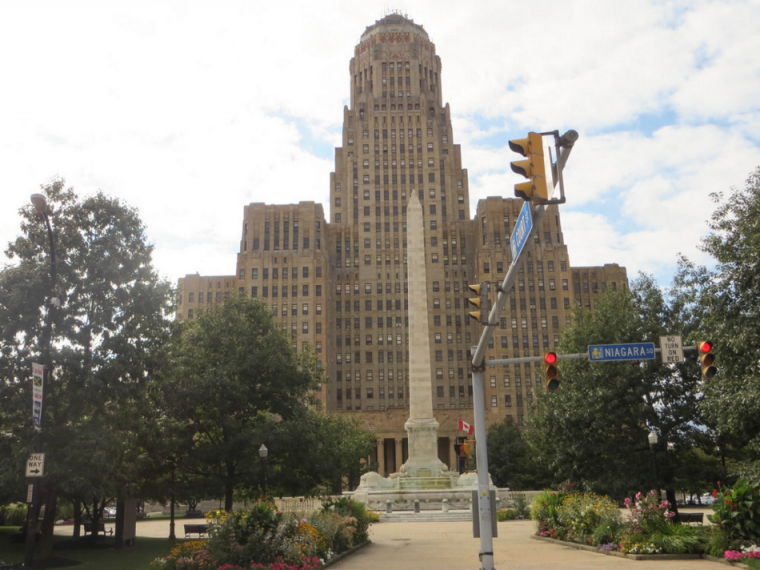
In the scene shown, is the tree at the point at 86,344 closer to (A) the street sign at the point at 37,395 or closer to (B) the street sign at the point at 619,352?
(A) the street sign at the point at 37,395

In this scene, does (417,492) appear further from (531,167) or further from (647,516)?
(531,167)

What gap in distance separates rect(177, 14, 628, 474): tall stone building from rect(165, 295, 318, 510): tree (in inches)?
3005

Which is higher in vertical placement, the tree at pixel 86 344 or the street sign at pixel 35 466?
the tree at pixel 86 344

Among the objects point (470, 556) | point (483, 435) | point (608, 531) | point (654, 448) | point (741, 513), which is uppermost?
point (483, 435)

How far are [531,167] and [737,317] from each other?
1943cm

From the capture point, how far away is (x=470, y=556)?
888 inches

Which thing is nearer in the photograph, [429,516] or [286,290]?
[429,516]

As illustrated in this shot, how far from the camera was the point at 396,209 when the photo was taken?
428 feet

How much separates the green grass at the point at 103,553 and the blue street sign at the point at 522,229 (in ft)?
62.8

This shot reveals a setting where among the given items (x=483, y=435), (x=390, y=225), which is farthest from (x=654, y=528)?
(x=390, y=225)

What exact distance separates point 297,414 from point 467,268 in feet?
308

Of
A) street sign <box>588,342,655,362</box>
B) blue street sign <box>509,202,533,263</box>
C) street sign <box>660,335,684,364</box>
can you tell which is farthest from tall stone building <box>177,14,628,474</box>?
blue street sign <box>509,202,533,263</box>

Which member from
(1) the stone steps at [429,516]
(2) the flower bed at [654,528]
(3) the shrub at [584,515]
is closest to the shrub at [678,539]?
(2) the flower bed at [654,528]

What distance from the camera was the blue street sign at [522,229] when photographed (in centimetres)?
968
